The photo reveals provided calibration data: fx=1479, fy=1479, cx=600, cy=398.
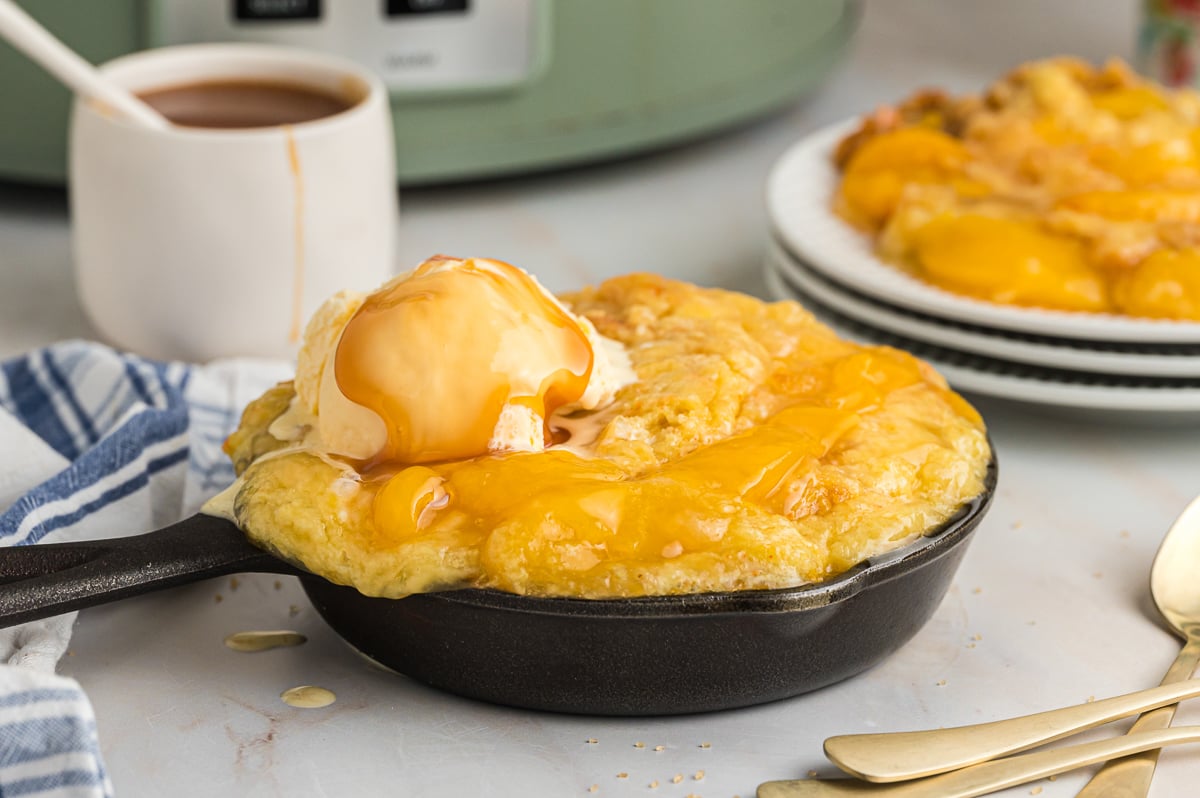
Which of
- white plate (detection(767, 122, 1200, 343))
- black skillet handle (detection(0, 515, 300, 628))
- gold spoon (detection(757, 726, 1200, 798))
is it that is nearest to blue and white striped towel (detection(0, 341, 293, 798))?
black skillet handle (detection(0, 515, 300, 628))

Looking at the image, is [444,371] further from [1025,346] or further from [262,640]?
[1025,346]

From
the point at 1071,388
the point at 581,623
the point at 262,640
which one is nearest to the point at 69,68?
the point at 262,640

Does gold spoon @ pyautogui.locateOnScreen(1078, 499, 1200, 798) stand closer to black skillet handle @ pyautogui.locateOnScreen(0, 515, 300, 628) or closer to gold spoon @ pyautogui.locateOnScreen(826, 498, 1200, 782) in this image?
gold spoon @ pyautogui.locateOnScreen(826, 498, 1200, 782)

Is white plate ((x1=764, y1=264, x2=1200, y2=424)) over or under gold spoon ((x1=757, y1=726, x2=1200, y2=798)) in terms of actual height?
over

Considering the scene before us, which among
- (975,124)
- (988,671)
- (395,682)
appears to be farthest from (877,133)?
(395,682)

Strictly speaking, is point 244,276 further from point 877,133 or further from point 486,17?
point 877,133

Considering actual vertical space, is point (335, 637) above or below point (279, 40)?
below
